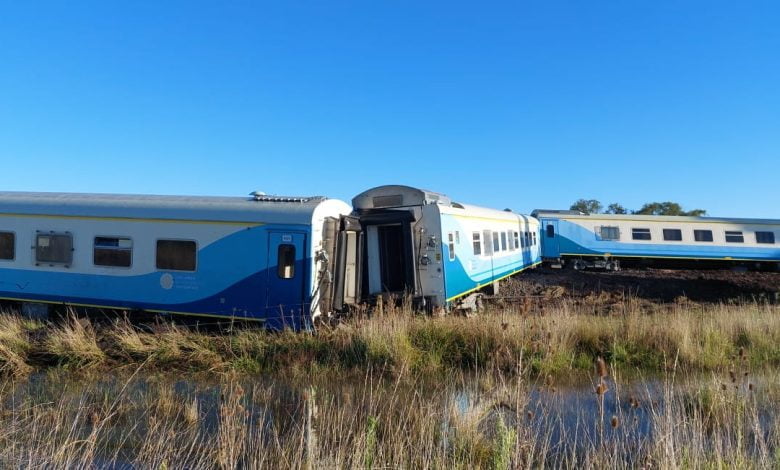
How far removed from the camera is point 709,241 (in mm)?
24453

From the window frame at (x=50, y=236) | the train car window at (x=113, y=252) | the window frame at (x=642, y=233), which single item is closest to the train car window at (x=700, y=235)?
the window frame at (x=642, y=233)

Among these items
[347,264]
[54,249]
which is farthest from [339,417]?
[54,249]

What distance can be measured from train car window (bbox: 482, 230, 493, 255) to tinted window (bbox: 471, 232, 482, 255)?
63cm

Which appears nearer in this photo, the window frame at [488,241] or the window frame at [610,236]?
the window frame at [488,241]

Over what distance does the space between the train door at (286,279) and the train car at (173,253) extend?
0.02m

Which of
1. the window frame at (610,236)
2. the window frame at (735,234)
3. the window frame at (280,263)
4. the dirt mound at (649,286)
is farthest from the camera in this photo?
the window frame at (610,236)

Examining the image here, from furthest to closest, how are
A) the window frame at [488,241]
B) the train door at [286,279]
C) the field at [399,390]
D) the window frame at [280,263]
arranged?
the window frame at [488,241]
the window frame at [280,263]
the train door at [286,279]
the field at [399,390]

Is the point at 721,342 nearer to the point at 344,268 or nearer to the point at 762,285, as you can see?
the point at 344,268

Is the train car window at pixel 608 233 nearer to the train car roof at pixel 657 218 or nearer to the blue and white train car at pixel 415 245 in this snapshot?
the train car roof at pixel 657 218

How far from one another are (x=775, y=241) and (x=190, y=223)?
26506mm

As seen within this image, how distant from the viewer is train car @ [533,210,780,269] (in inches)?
945

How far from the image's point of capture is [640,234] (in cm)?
2517

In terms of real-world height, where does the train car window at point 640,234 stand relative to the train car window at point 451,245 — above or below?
above

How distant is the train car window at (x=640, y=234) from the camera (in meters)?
25.0
